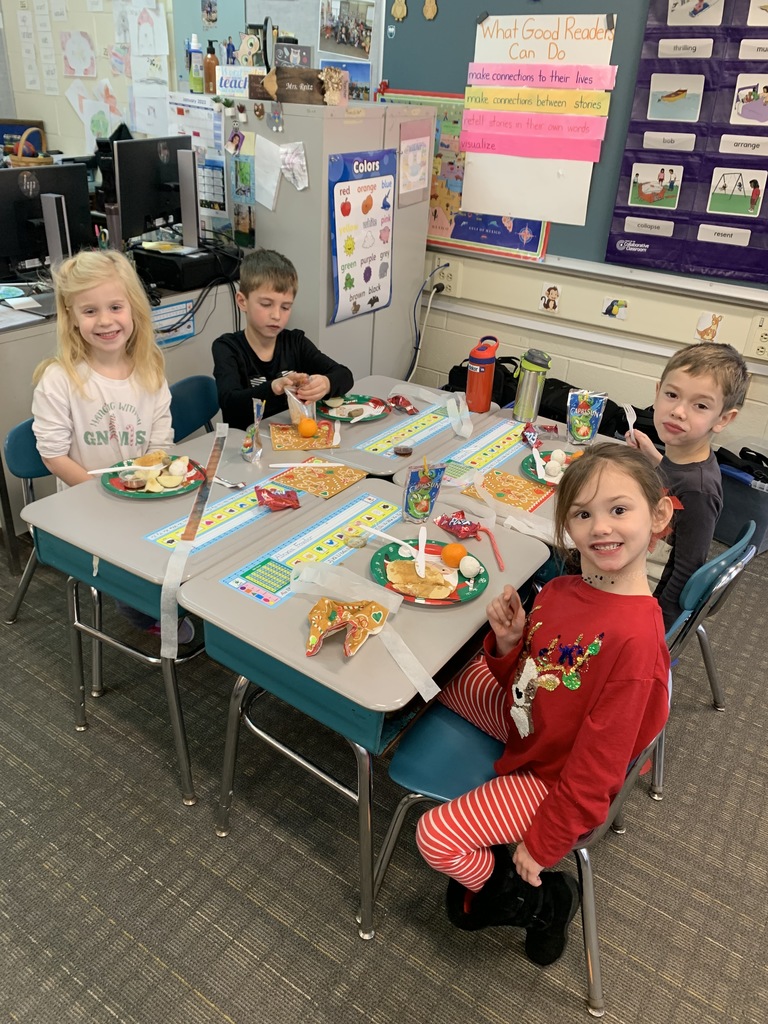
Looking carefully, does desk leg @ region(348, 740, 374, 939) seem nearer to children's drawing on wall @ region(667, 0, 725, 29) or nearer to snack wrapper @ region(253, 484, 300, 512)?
snack wrapper @ region(253, 484, 300, 512)

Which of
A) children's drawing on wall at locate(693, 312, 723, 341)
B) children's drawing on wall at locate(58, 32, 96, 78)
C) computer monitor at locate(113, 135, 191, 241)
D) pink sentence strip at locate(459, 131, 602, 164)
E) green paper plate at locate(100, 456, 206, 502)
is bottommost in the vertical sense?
green paper plate at locate(100, 456, 206, 502)

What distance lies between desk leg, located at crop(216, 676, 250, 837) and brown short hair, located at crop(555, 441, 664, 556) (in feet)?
2.30

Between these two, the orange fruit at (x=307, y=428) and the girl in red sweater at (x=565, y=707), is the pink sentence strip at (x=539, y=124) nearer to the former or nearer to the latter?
the orange fruit at (x=307, y=428)

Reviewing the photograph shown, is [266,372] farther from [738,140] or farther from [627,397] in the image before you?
[738,140]

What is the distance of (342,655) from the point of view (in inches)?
50.3

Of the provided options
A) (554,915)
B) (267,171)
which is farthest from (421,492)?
(267,171)

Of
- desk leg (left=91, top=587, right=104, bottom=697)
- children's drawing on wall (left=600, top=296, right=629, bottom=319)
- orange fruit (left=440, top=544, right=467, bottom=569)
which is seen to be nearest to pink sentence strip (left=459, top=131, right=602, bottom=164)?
children's drawing on wall (left=600, top=296, right=629, bottom=319)

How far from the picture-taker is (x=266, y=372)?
7.78 feet

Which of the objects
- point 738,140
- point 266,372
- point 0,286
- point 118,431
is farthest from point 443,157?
point 118,431

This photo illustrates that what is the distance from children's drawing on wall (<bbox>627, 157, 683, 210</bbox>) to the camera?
2924 millimetres

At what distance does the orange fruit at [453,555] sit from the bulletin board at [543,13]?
85.8 inches

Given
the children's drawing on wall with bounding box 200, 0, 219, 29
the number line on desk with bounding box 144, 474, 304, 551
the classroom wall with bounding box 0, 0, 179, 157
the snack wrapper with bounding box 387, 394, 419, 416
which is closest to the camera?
the number line on desk with bounding box 144, 474, 304, 551

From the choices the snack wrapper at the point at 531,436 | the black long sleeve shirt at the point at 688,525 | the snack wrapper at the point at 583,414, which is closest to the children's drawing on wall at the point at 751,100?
the snack wrapper at the point at 583,414

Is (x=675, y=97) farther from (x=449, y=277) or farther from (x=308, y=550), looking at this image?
(x=308, y=550)
